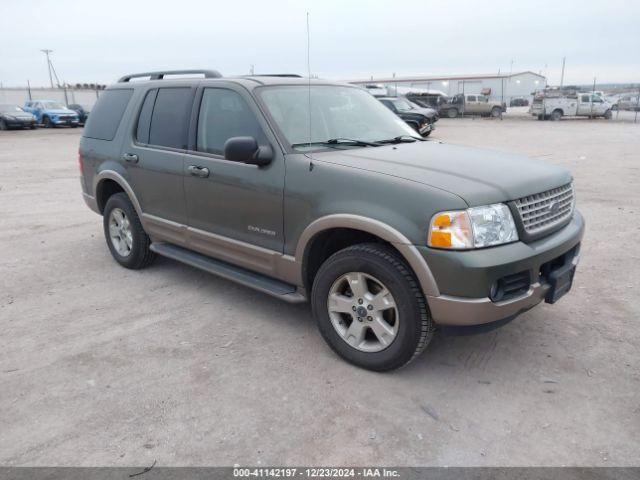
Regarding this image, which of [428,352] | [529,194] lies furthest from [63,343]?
[529,194]

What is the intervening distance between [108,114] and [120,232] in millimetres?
1217

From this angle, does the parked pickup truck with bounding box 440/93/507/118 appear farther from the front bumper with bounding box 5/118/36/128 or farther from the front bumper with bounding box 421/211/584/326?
the front bumper with bounding box 421/211/584/326

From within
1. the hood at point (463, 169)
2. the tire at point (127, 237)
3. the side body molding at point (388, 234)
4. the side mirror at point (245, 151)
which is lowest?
the tire at point (127, 237)

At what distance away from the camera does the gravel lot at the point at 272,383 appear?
2686 mm

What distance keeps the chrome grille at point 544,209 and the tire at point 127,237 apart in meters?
3.58

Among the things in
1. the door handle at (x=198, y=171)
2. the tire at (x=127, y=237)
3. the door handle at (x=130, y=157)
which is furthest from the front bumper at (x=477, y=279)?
the tire at (x=127, y=237)

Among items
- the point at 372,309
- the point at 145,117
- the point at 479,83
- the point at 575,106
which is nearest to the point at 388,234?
the point at 372,309

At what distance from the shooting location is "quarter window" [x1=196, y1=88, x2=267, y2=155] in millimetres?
3922

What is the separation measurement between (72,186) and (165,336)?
7706 mm

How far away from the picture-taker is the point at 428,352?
144 inches

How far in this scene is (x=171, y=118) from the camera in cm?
460

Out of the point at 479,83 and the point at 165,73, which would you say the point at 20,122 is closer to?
the point at 165,73

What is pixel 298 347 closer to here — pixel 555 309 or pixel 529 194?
pixel 529 194

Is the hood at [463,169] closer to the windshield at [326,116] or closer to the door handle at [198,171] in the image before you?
the windshield at [326,116]
